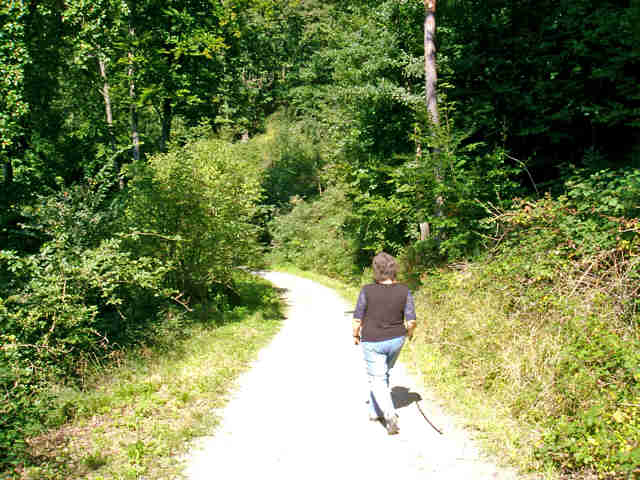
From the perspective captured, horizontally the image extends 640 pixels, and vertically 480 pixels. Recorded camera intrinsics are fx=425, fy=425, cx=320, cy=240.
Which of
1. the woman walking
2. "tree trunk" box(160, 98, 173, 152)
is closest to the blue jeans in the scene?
the woman walking

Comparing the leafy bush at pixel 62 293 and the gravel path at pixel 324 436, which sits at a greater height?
the leafy bush at pixel 62 293

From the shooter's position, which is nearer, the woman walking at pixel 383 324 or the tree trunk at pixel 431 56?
the woman walking at pixel 383 324

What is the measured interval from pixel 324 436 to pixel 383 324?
1505 millimetres

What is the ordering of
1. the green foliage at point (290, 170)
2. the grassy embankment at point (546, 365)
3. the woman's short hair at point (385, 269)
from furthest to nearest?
the green foliage at point (290, 170) < the woman's short hair at point (385, 269) < the grassy embankment at point (546, 365)

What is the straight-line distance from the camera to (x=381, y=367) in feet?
16.5

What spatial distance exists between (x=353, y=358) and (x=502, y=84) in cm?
982

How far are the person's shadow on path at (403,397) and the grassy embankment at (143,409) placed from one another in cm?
251

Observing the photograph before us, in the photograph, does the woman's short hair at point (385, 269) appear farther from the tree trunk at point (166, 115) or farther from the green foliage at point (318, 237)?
the green foliage at point (318, 237)

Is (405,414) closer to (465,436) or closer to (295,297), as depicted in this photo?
(465,436)

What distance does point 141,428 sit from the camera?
5.32m

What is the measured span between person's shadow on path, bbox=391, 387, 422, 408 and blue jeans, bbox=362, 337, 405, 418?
3.10 feet

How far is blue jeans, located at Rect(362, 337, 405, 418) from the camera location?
16.4 ft

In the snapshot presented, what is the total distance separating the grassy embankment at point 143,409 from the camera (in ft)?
14.7

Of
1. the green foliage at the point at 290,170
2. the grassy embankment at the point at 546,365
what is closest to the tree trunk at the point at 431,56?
the grassy embankment at the point at 546,365
